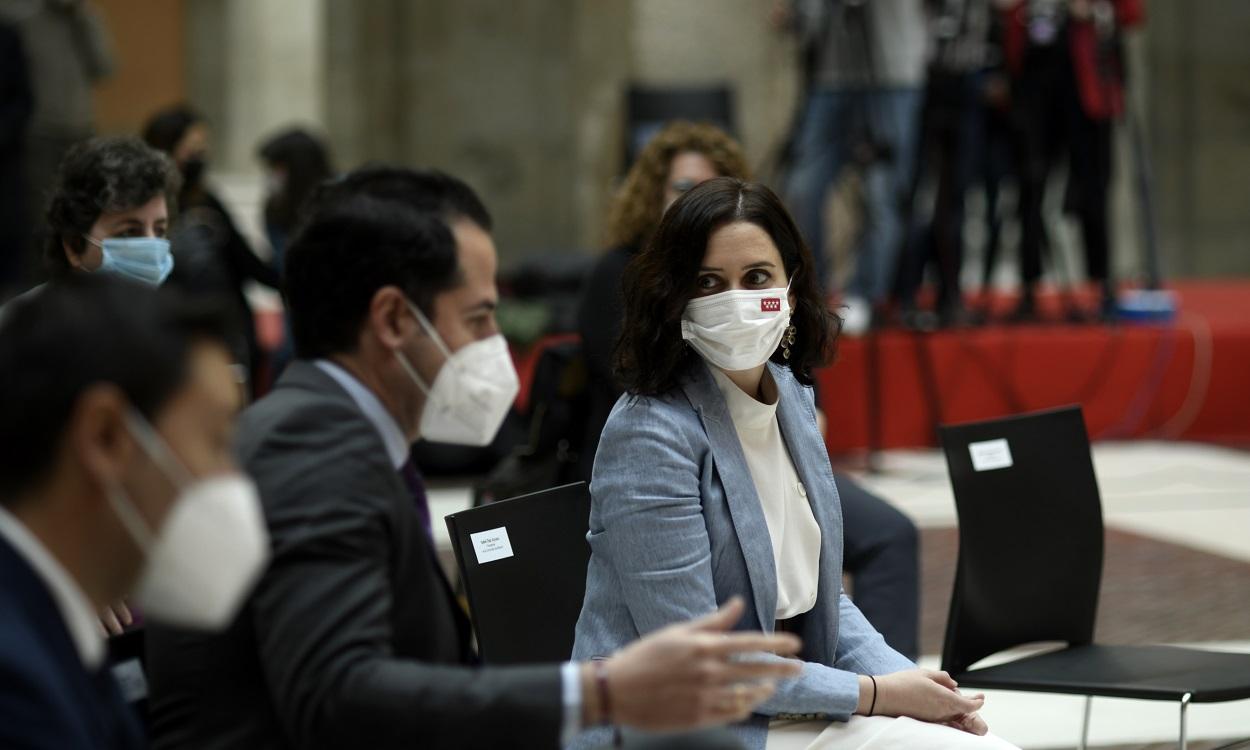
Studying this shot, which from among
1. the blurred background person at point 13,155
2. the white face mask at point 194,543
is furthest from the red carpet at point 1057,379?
the white face mask at point 194,543

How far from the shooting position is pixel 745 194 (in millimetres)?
2691

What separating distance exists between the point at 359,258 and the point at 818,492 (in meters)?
1.01

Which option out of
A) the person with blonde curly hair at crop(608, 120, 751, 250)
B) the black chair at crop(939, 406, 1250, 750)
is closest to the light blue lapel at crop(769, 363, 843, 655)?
the black chair at crop(939, 406, 1250, 750)

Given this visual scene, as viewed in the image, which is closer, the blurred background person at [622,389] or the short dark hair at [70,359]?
the short dark hair at [70,359]

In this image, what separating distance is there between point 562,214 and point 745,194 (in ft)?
33.1

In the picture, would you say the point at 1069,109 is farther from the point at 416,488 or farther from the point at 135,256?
the point at 416,488

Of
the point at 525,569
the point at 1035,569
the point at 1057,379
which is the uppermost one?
the point at 525,569

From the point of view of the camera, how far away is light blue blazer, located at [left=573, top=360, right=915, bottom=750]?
7.89ft

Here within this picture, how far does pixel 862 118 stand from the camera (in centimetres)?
704

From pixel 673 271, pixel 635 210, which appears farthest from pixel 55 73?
pixel 673 271

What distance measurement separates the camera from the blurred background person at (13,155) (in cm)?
817

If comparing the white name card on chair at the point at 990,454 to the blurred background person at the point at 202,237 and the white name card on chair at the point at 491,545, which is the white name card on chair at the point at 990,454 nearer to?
the white name card on chair at the point at 491,545

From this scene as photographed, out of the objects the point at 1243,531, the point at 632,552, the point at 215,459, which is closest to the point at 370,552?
the point at 215,459

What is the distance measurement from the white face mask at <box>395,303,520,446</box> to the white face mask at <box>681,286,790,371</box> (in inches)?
19.1
